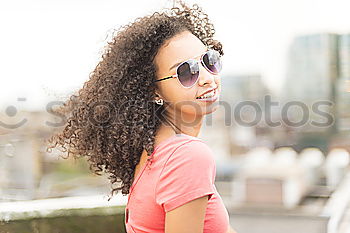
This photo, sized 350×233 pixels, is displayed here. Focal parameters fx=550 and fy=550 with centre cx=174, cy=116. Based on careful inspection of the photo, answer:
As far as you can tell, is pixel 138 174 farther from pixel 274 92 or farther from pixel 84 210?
pixel 274 92

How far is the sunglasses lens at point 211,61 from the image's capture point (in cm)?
90

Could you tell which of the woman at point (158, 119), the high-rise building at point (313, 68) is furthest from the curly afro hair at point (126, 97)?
the high-rise building at point (313, 68)

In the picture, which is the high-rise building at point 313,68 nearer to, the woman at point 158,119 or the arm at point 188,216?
the woman at point 158,119

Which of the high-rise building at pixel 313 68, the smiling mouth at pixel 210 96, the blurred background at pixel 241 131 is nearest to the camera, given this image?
the smiling mouth at pixel 210 96

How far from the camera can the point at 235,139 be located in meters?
4.97

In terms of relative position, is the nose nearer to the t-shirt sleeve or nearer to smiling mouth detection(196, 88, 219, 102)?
smiling mouth detection(196, 88, 219, 102)

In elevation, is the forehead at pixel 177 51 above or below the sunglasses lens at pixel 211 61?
above

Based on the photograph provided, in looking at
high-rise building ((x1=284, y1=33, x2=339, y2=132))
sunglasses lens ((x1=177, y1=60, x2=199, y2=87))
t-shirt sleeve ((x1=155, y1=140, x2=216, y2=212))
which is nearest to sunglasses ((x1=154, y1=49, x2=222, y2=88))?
sunglasses lens ((x1=177, y1=60, x2=199, y2=87))

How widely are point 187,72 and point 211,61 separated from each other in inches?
2.1

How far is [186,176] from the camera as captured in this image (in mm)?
778

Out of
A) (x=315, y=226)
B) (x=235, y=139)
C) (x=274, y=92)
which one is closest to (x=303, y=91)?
(x=274, y=92)

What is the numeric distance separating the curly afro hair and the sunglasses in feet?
0.16

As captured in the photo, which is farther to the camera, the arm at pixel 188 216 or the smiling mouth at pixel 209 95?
the smiling mouth at pixel 209 95

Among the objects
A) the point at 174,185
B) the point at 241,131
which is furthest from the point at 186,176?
the point at 241,131
